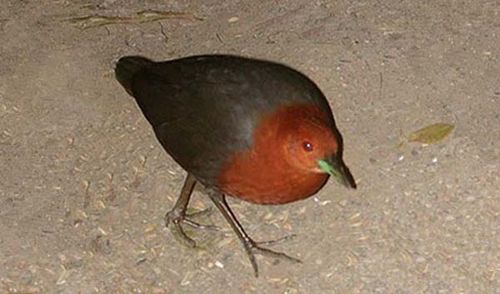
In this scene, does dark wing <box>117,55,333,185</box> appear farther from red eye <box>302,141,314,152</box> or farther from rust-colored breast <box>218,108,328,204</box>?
red eye <box>302,141,314,152</box>

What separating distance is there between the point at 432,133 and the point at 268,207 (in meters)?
0.75

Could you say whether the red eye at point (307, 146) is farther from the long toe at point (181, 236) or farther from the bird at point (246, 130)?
the long toe at point (181, 236)

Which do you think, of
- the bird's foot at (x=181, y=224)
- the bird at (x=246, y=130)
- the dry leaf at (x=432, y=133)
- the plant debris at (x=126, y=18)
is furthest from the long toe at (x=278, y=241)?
the plant debris at (x=126, y=18)

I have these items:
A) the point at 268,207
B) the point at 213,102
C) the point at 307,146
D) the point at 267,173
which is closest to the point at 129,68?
the point at 213,102

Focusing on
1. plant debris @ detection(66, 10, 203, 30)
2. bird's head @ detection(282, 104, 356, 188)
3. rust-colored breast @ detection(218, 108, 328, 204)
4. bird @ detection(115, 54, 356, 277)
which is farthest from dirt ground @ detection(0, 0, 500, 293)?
Answer: bird's head @ detection(282, 104, 356, 188)

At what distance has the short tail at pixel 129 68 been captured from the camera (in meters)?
4.23

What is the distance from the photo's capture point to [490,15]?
16.4ft

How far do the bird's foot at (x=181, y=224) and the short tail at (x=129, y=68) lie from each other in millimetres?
511

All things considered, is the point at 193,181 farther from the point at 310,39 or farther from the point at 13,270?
the point at 310,39

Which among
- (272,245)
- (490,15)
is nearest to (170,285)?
(272,245)

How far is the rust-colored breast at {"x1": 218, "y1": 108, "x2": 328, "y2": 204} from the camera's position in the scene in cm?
367

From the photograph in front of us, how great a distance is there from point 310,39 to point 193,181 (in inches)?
43.6

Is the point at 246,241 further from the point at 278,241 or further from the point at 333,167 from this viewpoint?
the point at 333,167

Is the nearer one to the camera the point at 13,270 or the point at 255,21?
the point at 13,270
